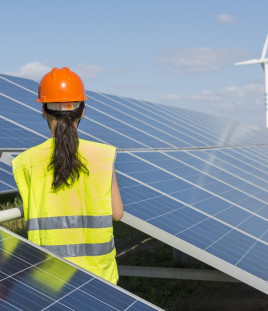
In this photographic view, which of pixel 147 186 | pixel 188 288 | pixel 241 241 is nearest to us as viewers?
Result: pixel 241 241

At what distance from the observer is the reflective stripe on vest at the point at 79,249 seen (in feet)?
15.2

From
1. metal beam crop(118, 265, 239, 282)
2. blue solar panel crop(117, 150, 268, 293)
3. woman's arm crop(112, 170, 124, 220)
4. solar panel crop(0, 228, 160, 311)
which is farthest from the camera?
metal beam crop(118, 265, 239, 282)

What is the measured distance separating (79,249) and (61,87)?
1.50 meters

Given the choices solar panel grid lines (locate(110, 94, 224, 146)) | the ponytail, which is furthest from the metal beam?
solar panel grid lines (locate(110, 94, 224, 146))

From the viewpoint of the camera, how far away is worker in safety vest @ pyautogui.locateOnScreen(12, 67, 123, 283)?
439 cm

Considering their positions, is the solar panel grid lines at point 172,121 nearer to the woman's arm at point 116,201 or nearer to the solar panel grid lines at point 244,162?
the solar panel grid lines at point 244,162

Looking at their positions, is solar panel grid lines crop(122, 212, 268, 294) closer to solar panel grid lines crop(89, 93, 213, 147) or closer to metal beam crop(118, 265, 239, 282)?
metal beam crop(118, 265, 239, 282)

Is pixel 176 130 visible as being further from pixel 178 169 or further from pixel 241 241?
pixel 241 241

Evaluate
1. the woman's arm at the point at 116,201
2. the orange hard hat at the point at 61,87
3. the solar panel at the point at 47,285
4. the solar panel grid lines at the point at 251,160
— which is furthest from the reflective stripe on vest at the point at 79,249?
the solar panel grid lines at the point at 251,160

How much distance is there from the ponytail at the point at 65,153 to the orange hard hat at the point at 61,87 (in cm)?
19

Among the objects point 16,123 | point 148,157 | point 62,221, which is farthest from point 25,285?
point 16,123

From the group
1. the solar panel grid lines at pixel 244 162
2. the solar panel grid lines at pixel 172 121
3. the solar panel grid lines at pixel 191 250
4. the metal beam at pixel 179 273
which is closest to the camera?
the solar panel grid lines at pixel 191 250

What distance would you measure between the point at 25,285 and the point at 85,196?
1232mm

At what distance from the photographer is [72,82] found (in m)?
4.66
